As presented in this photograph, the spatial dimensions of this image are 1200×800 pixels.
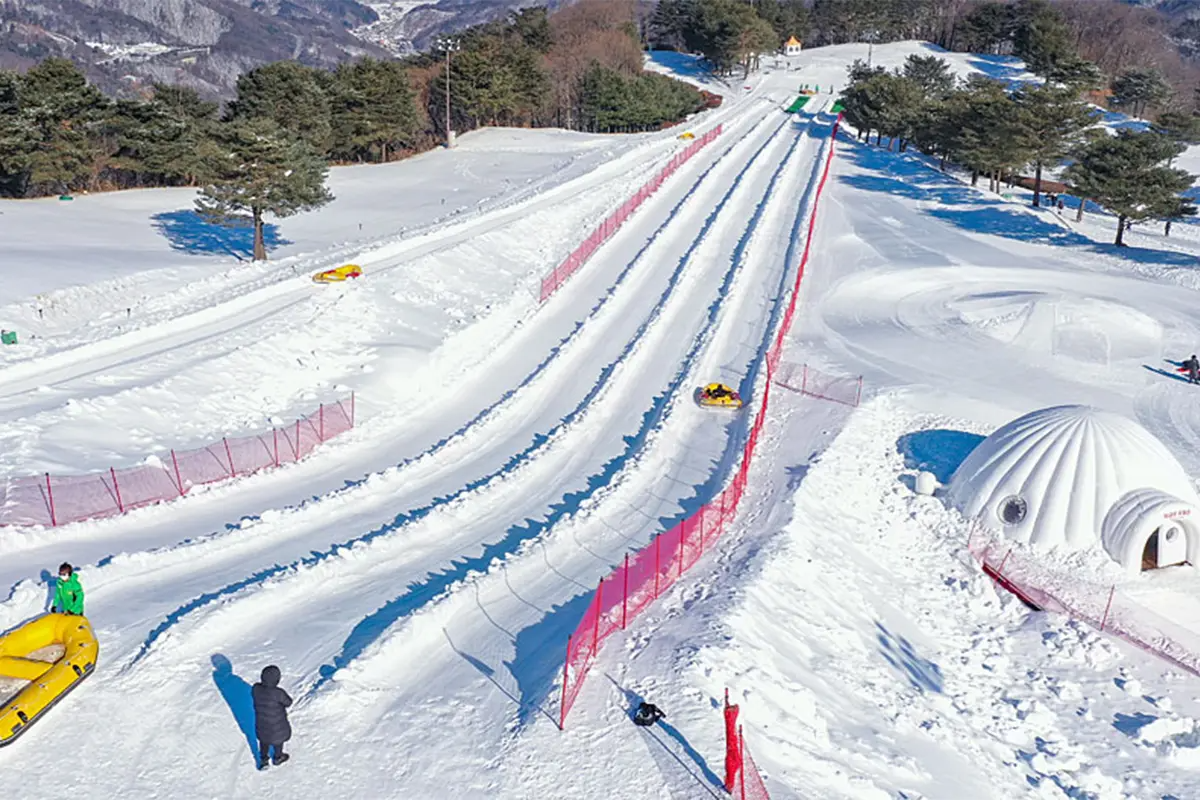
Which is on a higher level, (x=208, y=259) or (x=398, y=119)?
(x=398, y=119)

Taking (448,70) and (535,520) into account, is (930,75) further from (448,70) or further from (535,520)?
(535,520)

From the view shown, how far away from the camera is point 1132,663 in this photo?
1861 cm

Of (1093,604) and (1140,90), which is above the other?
(1140,90)

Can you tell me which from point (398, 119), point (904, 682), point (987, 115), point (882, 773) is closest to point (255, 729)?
point (882, 773)

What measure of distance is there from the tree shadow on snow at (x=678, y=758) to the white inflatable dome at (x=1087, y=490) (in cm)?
1344

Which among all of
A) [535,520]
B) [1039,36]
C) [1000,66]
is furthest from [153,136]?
[1000,66]

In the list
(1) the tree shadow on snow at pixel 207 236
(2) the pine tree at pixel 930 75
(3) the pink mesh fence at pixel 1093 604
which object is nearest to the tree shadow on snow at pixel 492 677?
(3) the pink mesh fence at pixel 1093 604

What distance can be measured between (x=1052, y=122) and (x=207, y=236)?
50910 millimetres

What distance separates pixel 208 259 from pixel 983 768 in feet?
134

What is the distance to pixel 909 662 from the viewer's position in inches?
700

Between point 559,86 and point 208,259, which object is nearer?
point 208,259

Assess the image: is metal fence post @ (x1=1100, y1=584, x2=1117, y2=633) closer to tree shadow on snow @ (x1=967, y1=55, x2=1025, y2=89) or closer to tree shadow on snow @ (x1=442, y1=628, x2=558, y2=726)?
tree shadow on snow @ (x1=442, y1=628, x2=558, y2=726)

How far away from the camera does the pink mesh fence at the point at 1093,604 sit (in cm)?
1914

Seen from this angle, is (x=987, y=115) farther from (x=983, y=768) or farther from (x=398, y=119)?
(x=983, y=768)
